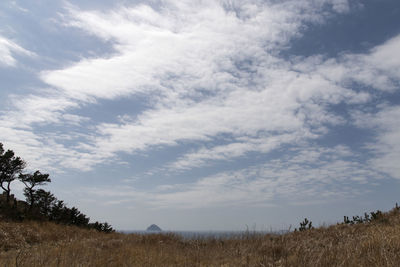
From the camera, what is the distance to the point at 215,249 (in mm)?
11672

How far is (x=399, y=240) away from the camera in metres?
7.71

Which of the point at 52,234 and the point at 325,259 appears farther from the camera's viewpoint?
the point at 52,234

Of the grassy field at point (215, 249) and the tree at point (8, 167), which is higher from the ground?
the tree at point (8, 167)

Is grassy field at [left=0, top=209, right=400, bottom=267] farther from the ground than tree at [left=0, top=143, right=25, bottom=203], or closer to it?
closer to it

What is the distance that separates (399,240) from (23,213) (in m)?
24.1

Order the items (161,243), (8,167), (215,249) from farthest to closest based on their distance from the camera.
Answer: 1. (8,167)
2. (161,243)
3. (215,249)

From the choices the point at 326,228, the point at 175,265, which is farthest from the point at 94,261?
the point at 326,228

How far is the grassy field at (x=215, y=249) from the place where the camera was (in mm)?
6797

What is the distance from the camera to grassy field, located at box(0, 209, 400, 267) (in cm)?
680

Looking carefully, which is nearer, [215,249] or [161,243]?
[215,249]

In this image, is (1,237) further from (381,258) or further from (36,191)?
(381,258)

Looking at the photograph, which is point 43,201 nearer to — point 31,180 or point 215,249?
point 31,180

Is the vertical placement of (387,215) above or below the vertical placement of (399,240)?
above

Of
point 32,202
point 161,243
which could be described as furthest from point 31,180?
point 161,243
